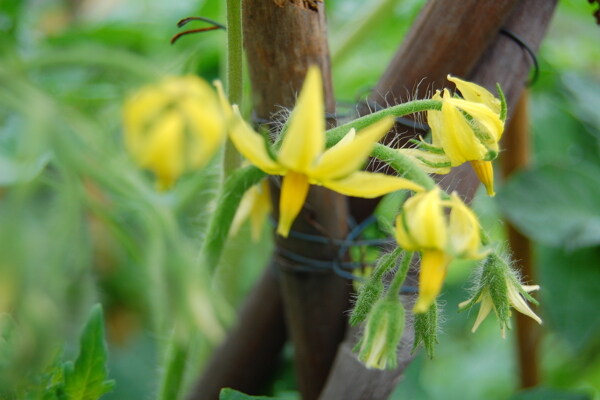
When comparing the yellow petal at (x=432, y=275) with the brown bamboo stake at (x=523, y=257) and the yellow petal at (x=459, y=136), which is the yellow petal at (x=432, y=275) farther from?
the brown bamboo stake at (x=523, y=257)

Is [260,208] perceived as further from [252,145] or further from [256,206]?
[252,145]

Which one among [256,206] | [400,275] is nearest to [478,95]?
[400,275]

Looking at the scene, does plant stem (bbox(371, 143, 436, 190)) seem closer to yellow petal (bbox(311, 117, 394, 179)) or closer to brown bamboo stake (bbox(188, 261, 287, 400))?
yellow petal (bbox(311, 117, 394, 179))

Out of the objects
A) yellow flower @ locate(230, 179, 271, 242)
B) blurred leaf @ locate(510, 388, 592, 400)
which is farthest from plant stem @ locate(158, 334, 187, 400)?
blurred leaf @ locate(510, 388, 592, 400)

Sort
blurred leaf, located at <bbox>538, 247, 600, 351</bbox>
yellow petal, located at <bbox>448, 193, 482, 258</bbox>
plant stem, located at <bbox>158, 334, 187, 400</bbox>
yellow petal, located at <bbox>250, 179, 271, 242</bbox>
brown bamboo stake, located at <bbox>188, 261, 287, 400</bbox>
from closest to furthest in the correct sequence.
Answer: yellow petal, located at <bbox>448, 193, 482, 258</bbox> → plant stem, located at <bbox>158, 334, 187, 400</bbox> → yellow petal, located at <bbox>250, 179, 271, 242</bbox> → brown bamboo stake, located at <bbox>188, 261, 287, 400</bbox> → blurred leaf, located at <bbox>538, 247, 600, 351</bbox>

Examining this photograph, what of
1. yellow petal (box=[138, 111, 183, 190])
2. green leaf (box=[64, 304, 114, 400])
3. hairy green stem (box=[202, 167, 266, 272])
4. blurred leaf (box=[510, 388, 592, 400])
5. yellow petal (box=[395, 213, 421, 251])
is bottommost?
blurred leaf (box=[510, 388, 592, 400])

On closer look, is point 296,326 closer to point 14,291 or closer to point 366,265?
point 366,265

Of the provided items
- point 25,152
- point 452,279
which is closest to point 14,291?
point 25,152
